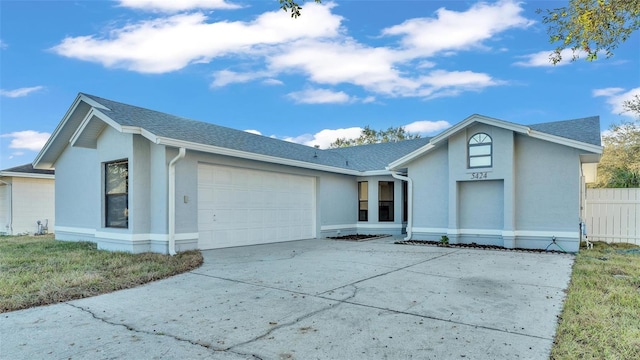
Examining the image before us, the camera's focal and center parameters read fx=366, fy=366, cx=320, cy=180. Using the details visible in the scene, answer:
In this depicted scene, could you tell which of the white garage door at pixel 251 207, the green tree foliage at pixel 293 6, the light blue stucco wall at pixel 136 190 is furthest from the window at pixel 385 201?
the green tree foliage at pixel 293 6

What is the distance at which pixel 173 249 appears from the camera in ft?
30.5

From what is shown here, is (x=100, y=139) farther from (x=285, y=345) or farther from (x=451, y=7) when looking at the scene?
(x=451, y=7)

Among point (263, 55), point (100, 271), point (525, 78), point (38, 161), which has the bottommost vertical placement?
point (100, 271)

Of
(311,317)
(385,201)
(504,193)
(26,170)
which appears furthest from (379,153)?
(26,170)

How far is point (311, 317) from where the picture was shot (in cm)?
449

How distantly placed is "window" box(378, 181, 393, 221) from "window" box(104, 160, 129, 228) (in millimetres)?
9694

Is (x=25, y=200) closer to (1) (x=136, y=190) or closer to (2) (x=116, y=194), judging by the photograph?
(2) (x=116, y=194)

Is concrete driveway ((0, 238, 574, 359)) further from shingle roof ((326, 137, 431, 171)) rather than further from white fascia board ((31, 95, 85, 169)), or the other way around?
shingle roof ((326, 137, 431, 171))

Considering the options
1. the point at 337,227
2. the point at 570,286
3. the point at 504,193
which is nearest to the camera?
the point at 570,286

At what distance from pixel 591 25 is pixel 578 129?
7694 mm

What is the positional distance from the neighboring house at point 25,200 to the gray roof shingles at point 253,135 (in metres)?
9.66

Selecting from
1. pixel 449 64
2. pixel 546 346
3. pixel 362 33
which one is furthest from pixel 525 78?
pixel 546 346

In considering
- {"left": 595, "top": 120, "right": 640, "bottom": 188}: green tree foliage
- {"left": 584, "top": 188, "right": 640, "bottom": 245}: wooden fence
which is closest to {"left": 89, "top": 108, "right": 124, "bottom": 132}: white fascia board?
{"left": 584, "top": 188, "right": 640, "bottom": 245}: wooden fence

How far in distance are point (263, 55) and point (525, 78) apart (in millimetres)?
10870
